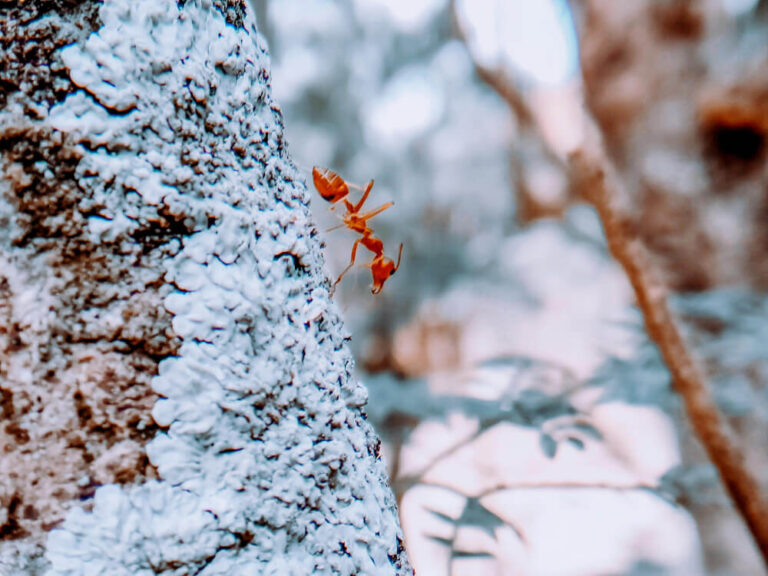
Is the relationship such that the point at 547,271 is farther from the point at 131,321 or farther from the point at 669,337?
the point at 131,321

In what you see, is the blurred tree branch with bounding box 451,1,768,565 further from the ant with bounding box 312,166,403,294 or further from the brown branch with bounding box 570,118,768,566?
the ant with bounding box 312,166,403,294

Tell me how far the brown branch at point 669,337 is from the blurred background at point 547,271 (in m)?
0.09

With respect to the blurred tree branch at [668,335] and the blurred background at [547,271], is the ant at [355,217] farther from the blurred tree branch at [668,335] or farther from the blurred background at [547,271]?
the blurred tree branch at [668,335]

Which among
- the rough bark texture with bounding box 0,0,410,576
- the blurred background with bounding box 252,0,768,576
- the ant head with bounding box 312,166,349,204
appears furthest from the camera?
the blurred background with bounding box 252,0,768,576

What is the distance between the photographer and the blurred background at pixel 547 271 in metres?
1.05

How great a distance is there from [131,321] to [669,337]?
0.83 m

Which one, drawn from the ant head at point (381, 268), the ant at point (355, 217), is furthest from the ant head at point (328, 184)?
the ant head at point (381, 268)

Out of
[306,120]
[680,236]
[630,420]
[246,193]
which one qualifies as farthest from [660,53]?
[246,193]

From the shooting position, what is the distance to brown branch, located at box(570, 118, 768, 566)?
83cm

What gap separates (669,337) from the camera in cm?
87

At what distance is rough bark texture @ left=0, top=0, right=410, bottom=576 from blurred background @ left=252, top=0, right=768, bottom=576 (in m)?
0.18

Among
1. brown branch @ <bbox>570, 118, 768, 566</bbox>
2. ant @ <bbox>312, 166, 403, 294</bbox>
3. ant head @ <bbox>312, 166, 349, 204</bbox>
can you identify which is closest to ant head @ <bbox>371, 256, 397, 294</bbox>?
ant @ <bbox>312, 166, 403, 294</bbox>

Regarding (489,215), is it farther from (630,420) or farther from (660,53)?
(630,420)

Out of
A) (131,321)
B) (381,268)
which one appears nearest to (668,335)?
(381,268)
